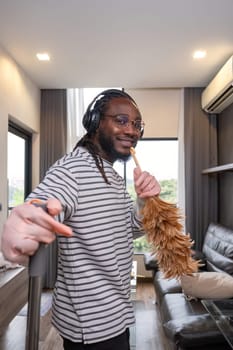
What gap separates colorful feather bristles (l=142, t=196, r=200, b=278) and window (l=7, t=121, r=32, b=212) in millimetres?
2938

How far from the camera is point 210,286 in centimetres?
231

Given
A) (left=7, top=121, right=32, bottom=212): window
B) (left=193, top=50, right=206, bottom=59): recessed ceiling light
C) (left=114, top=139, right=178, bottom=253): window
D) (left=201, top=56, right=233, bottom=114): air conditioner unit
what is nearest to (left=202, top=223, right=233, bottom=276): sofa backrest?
(left=114, top=139, right=178, bottom=253): window

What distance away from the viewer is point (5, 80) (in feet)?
10.8

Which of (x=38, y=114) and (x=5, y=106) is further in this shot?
(x=38, y=114)

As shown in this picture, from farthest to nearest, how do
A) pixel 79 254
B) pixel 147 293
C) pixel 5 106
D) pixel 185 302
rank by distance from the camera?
pixel 147 293 → pixel 5 106 → pixel 185 302 → pixel 79 254

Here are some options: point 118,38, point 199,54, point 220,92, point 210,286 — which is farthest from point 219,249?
point 118,38

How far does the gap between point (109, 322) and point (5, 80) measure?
2951 millimetres

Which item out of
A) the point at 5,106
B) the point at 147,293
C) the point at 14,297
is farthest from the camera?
the point at 147,293

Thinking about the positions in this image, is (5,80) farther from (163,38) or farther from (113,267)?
(113,267)

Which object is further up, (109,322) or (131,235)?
(131,235)

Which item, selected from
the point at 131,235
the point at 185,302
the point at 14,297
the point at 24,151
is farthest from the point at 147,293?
the point at 131,235

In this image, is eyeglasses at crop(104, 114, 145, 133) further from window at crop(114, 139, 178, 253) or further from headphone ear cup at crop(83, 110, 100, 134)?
window at crop(114, 139, 178, 253)

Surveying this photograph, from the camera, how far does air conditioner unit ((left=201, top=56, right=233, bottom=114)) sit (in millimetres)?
3359

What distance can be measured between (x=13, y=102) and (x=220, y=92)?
2251mm
